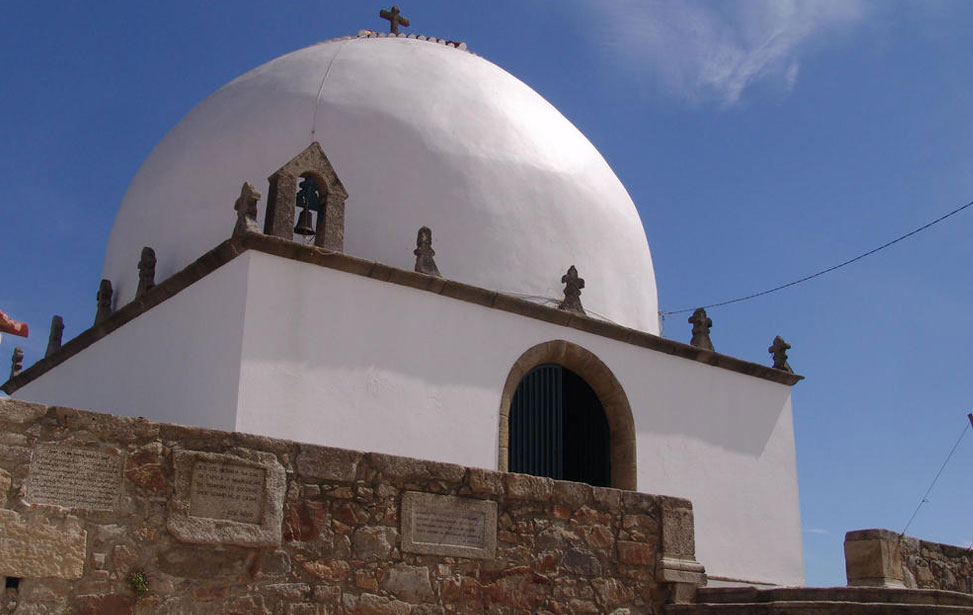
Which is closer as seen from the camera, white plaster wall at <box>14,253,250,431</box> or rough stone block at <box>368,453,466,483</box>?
rough stone block at <box>368,453,466,483</box>

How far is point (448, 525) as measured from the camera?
6.26 meters

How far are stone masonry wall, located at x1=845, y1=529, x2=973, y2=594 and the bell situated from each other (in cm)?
619

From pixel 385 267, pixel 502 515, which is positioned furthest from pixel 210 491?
pixel 385 267

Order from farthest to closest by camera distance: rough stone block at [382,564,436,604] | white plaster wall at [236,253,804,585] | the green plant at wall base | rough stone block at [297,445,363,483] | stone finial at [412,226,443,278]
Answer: stone finial at [412,226,443,278]
white plaster wall at [236,253,804,585]
rough stone block at [382,564,436,604]
rough stone block at [297,445,363,483]
the green plant at wall base

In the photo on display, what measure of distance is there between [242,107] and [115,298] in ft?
9.20

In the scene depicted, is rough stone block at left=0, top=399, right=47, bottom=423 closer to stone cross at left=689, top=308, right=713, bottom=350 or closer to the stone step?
the stone step

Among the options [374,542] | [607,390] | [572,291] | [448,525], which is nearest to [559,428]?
[607,390]

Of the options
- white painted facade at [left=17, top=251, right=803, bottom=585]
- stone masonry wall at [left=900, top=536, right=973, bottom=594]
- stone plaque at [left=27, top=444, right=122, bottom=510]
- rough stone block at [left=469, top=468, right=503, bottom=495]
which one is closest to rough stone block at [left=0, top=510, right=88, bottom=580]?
stone plaque at [left=27, top=444, right=122, bottom=510]

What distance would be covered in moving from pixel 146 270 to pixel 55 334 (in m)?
2.70

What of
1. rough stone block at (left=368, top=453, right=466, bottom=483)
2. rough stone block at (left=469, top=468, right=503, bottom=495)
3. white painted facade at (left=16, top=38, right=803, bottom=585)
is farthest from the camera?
white painted facade at (left=16, top=38, right=803, bottom=585)

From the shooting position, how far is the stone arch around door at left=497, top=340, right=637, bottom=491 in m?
11.2

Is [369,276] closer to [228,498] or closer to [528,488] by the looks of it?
[528,488]

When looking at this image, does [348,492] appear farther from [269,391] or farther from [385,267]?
[385,267]

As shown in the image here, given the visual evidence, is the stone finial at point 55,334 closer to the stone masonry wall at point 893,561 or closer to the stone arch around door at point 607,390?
the stone arch around door at point 607,390
